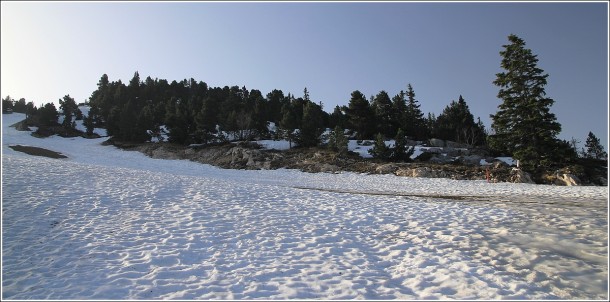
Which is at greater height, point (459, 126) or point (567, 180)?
point (459, 126)

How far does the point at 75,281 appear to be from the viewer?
20.1 feet

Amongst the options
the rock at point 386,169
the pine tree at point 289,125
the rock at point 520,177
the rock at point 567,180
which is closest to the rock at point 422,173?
the rock at point 386,169

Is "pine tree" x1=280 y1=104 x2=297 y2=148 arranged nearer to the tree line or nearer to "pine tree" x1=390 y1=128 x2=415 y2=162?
the tree line

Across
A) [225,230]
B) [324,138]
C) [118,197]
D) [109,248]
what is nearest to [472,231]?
[225,230]

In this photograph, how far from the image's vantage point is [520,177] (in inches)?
1031

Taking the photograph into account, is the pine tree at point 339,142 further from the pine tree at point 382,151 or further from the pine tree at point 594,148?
the pine tree at point 594,148

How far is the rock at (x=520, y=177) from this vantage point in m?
26.0

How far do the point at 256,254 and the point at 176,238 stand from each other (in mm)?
2576

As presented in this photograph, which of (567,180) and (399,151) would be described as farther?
(399,151)

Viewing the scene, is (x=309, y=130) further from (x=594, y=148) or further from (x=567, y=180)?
(x=594, y=148)

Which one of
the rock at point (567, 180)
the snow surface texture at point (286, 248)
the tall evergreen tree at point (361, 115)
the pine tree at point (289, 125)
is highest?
the tall evergreen tree at point (361, 115)

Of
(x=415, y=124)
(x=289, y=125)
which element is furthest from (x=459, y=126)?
(x=289, y=125)

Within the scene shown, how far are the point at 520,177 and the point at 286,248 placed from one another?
26.7 m

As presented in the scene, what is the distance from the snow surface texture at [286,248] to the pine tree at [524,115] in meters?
16.9
